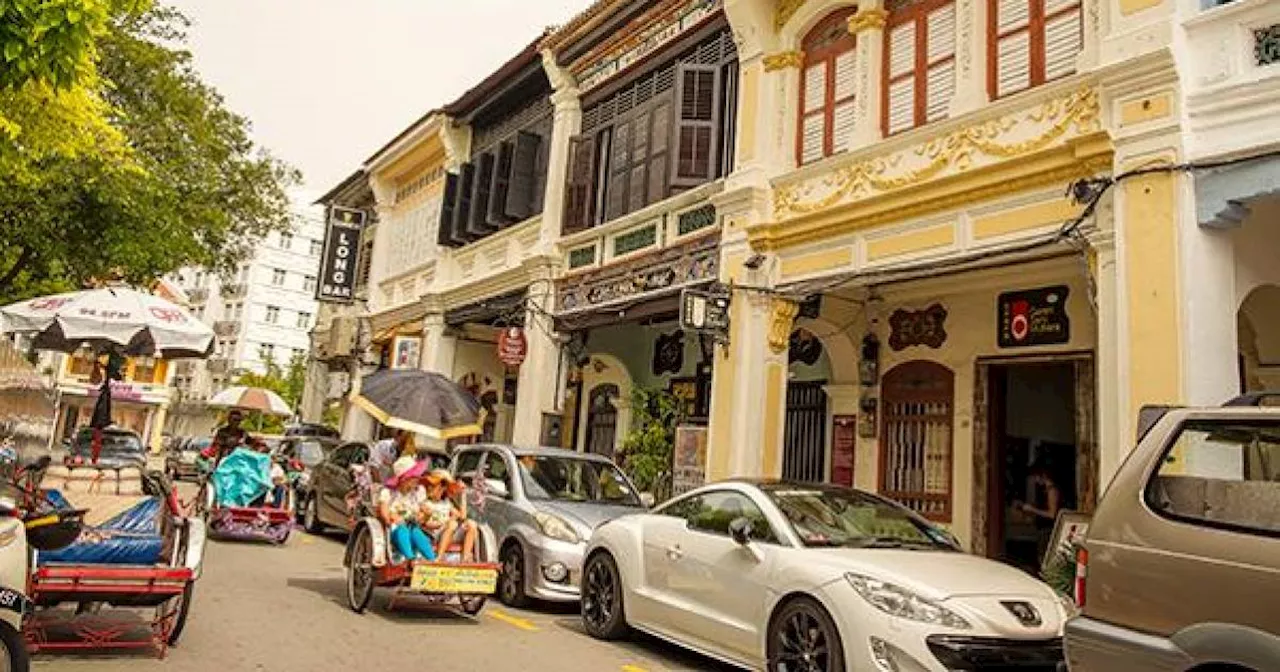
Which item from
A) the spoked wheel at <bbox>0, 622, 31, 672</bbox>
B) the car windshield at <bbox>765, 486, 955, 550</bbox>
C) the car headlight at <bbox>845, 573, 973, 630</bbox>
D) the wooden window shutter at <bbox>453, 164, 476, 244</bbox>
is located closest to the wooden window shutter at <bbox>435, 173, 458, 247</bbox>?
the wooden window shutter at <bbox>453, 164, 476, 244</bbox>

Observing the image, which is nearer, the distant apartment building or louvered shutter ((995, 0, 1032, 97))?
louvered shutter ((995, 0, 1032, 97))

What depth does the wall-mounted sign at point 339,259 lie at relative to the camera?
2438cm

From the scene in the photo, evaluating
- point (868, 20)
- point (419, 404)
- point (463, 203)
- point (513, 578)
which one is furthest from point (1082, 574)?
point (463, 203)

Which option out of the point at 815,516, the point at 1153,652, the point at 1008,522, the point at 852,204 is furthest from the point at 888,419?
the point at 1153,652

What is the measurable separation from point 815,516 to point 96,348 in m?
8.86

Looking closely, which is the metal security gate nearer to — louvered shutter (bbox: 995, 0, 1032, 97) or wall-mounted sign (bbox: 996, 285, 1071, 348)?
wall-mounted sign (bbox: 996, 285, 1071, 348)

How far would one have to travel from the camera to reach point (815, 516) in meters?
6.61

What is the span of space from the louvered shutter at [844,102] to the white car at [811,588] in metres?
5.47

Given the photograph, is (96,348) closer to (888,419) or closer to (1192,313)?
(888,419)

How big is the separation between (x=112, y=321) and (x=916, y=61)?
8948 millimetres

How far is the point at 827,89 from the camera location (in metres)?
11.6

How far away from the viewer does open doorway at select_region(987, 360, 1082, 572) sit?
1138 cm

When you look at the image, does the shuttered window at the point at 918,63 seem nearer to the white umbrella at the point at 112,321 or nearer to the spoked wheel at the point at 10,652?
the white umbrella at the point at 112,321

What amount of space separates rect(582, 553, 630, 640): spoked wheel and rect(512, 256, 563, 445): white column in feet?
25.9
